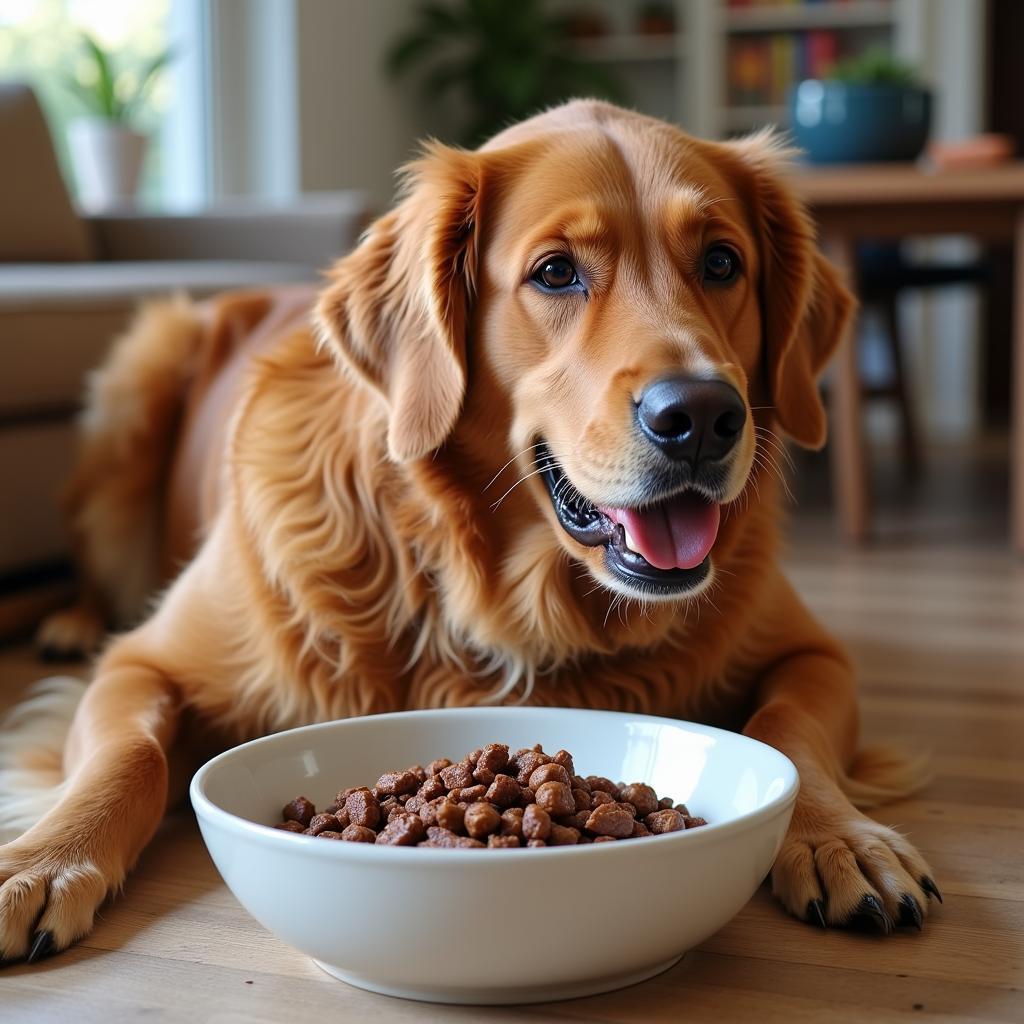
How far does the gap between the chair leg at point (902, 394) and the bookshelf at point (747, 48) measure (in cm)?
219

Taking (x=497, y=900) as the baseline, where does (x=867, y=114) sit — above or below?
above

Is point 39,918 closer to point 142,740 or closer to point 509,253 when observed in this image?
point 142,740

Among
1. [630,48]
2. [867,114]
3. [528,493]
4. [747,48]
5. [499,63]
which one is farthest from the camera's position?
[630,48]

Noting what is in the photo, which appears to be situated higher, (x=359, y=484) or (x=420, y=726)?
(x=359, y=484)

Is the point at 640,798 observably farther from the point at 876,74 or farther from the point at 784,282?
the point at 876,74

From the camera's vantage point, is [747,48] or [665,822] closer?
[665,822]

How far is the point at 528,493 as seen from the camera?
1626 millimetres

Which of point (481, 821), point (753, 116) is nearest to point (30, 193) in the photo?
point (481, 821)

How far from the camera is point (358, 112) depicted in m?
6.47

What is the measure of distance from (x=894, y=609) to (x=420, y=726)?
175cm

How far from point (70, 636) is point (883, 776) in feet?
5.21

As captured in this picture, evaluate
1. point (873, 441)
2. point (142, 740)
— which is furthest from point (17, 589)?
point (873, 441)

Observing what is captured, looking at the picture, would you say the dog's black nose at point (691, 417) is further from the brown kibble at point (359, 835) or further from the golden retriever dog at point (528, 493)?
the brown kibble at point (359, 835)

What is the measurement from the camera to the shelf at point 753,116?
285 inches
